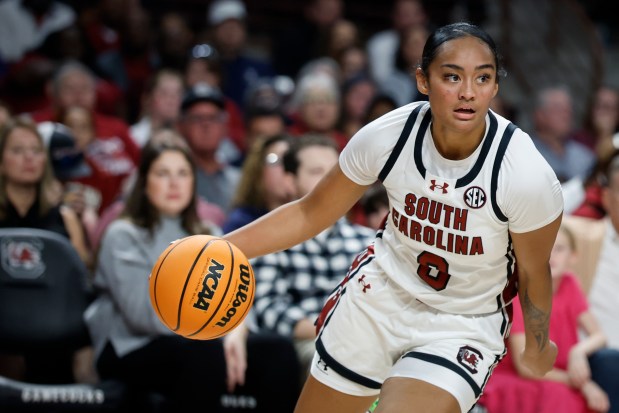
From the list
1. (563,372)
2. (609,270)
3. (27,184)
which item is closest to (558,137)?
(609,270)

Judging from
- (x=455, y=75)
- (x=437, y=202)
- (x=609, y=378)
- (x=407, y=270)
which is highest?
(x=455, y=75)

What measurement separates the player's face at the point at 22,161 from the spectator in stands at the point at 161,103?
1.92m

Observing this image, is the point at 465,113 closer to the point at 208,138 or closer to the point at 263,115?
the point at 208,138

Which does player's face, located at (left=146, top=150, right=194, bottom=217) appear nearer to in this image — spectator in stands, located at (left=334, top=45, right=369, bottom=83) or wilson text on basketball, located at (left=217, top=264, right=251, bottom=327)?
wilson text on basketball, located at (left=217, top=264, right=251, bottom=327)

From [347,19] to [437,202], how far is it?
7392 mm

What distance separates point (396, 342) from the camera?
9.97 feet

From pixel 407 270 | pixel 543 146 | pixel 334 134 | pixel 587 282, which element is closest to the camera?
pixel 407 270

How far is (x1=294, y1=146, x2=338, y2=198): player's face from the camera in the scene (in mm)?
4984

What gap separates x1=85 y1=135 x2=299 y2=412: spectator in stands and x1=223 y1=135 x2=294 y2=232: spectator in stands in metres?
0.40

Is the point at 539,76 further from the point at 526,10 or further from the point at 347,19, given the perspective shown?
the point at 347,19

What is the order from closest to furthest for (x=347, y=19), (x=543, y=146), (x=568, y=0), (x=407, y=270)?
(x=407, y=270), (x=543, y=146), (x=568, y=0), (x=347, y=19)

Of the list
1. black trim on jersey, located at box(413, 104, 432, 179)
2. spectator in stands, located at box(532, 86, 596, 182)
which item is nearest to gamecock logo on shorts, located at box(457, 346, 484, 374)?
black trim on jersey, located at box(413, 104, 432, 179)

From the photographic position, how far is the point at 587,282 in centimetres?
527

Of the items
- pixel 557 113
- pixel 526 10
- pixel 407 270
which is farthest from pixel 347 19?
pixel 407 270
